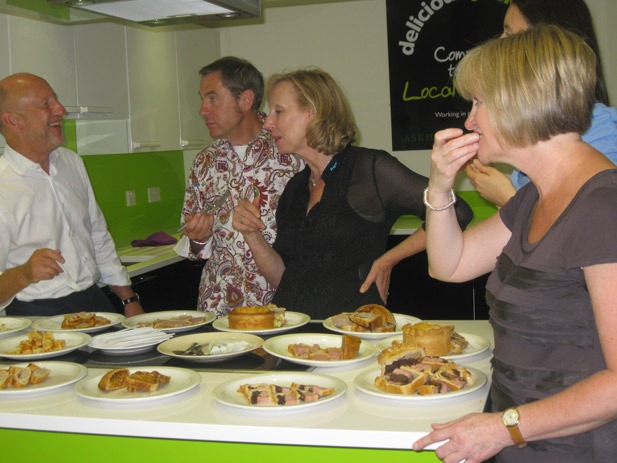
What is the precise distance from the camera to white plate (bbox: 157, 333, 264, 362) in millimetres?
1852

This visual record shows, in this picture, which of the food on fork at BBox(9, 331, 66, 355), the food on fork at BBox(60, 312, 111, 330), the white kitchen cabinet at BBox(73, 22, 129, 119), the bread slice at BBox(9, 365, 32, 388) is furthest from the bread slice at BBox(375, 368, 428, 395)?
the white kitchen cabinet at BBox(73, 22, 129, 119)

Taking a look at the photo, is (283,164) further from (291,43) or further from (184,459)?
(291,43)

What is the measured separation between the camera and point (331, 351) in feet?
6.02

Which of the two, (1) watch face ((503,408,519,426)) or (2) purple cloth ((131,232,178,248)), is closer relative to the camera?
(1) watch face ((503,408,519,426))

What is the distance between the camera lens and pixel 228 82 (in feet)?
10.5

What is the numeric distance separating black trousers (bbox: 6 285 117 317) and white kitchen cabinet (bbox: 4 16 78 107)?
1.02m

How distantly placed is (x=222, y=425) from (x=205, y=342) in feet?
1.92

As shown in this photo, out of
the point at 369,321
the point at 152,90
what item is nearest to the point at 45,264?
the point at 369,321

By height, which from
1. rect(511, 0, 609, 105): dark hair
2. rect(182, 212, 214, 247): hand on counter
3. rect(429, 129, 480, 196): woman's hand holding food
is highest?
rect(511, 0, 609, 105): dark hair

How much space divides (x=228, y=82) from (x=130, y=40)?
3.75 ft

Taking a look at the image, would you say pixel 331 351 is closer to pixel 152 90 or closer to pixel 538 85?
pixel 538 85

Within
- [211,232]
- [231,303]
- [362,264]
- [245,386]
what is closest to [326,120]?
[362,264]

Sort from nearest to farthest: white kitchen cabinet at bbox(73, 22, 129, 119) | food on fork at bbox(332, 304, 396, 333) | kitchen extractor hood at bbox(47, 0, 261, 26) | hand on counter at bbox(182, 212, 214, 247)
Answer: food on fork at bbox(332, 304, 396, 333), kitchen extractor hood at bbox(47, 0, 261, 26), hand on counter at bbox(182, 212, 214, 247), white kitchen cabinet at bbox(73, 22, 129, 119)

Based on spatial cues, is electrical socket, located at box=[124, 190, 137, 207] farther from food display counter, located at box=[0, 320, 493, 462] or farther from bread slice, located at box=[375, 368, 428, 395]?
bread slice, located at box=[375, 368, 428, 395]
